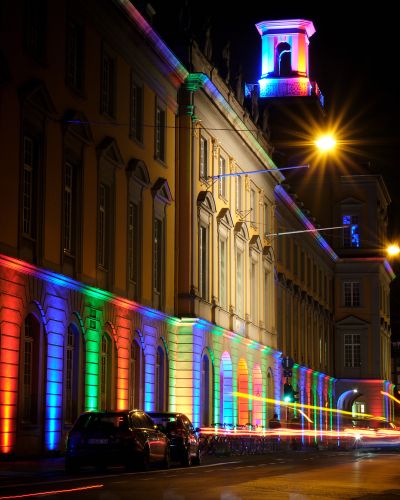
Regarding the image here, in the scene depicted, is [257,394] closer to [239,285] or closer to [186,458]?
[239,285]

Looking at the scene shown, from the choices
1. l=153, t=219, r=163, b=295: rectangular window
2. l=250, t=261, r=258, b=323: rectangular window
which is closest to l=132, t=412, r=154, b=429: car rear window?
l=153, t=219, r=163, b=295: rectangular window

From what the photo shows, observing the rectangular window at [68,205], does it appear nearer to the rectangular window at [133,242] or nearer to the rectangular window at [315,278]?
the rectangular window at [133,242]

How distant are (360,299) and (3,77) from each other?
71.6 meters

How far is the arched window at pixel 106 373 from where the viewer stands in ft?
120

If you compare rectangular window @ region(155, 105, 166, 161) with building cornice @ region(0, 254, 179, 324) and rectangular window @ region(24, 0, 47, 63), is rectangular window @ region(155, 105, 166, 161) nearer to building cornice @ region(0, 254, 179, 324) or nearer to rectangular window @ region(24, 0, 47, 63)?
building cornice @ region(0, 254, 179, 324)

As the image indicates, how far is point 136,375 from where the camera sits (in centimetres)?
4025

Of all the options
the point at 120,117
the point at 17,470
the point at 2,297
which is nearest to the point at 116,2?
→ the point at 120,117

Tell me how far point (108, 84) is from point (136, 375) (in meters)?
10.1

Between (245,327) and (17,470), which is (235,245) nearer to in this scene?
(245,327)

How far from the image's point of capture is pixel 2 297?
28.5 m

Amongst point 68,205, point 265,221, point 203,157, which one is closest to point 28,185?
point 68,205

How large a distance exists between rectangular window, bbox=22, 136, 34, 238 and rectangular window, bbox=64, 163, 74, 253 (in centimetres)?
236

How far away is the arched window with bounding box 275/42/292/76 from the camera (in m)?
90.5

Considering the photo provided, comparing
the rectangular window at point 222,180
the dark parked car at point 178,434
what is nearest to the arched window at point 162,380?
the rectangular window at point 222,180
